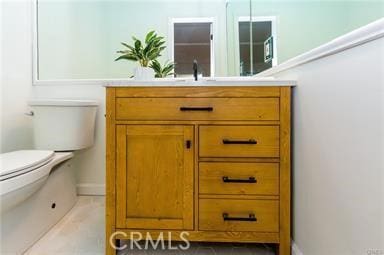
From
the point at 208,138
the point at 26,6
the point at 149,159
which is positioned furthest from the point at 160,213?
the point at 26,6

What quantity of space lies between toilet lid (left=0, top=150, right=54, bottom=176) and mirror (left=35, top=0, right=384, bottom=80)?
0.91 metres

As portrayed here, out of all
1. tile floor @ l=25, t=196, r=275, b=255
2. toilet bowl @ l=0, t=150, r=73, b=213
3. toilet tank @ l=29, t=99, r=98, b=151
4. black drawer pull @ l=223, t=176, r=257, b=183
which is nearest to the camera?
toilet bowl @ l=0, t=150, r=73, b=213

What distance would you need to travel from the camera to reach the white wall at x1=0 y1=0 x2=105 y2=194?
176cm

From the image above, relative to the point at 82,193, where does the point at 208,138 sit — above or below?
above

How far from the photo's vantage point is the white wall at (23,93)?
1.76 metres

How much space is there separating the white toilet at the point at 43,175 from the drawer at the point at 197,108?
→ 0.52 m

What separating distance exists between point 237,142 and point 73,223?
117 cm

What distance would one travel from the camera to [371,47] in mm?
645

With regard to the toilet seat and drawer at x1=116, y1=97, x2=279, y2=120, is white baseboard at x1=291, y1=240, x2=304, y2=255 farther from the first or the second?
the toilet seat

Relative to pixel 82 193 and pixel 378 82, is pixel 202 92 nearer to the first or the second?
pixel 378 82
